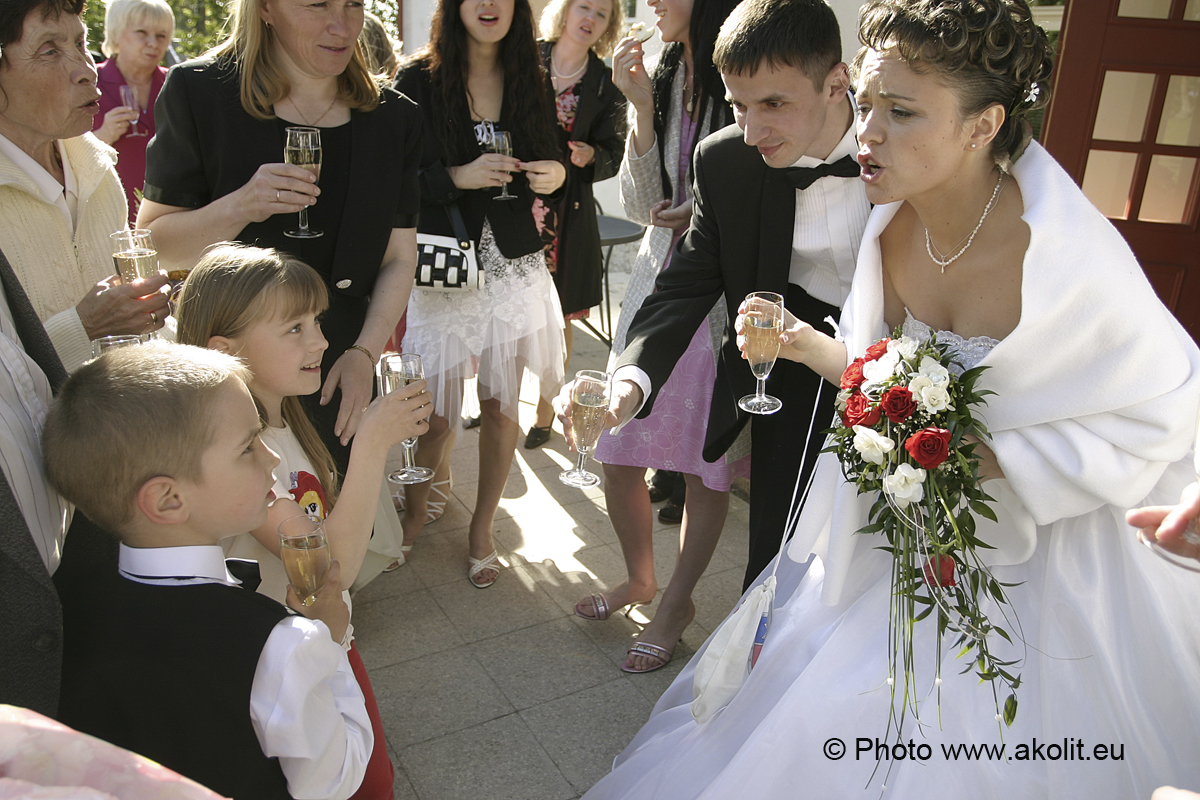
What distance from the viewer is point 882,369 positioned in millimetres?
2039

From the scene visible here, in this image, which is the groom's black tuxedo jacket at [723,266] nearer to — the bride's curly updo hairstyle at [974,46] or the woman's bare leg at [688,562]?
the woman's bare leg at [688,562]

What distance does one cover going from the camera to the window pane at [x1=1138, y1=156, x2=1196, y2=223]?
4.91m

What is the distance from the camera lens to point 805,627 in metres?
2.44

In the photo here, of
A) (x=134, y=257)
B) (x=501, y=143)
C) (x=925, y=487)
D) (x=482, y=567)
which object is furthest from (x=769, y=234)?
(x=482, y=567)

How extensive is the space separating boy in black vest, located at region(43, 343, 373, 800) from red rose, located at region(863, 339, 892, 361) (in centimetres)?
135

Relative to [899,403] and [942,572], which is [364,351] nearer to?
[899,403]

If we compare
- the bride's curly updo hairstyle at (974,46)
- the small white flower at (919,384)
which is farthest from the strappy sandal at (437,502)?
the bride's curly updo hairstyle at (974,46)

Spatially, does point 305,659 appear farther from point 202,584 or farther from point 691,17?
point 691,17

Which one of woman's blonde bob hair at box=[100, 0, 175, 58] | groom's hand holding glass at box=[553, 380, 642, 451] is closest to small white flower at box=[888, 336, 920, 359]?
groom's hand holding glass at box=[553, 380, 642, 451]

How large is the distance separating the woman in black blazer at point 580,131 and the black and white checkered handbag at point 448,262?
813mm

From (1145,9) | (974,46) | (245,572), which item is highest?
(1145,9)

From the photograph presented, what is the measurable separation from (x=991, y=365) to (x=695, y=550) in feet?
5.21

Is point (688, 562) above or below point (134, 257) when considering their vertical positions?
below

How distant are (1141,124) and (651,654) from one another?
3984 mm
